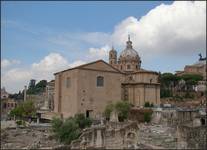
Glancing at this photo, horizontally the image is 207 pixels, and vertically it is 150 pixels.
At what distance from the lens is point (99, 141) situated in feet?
53.1

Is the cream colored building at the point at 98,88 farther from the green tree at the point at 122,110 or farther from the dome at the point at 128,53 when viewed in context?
the dome at the point at 128,53

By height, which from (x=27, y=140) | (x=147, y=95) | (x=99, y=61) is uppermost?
(x=99, y=61)

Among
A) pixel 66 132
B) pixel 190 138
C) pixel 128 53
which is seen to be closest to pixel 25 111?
pixel 128 53

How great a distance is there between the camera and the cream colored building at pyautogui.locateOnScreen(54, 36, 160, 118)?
36.1 m

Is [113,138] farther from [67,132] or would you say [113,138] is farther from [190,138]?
[67,132]

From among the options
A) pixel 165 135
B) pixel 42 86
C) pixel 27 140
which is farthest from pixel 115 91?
pixel 42 86

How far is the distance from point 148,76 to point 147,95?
2.40 meters

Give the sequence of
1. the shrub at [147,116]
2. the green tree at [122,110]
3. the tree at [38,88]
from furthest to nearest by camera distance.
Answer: the tree at [38,88] → the green tree at [122,110] → the shrub at [147,116]

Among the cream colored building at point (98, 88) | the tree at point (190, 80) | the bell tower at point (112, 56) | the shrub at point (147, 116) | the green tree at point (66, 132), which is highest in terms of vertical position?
the bell tower at point (112, 56)

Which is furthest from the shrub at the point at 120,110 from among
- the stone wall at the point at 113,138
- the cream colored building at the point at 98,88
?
the stone wall at the point at 113,138

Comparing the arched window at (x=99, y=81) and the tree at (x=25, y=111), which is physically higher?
the arched window at (x=99, y=81)

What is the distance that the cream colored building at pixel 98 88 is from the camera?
1421 inches

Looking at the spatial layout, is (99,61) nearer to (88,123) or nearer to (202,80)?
(88,123)

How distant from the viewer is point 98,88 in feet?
122
